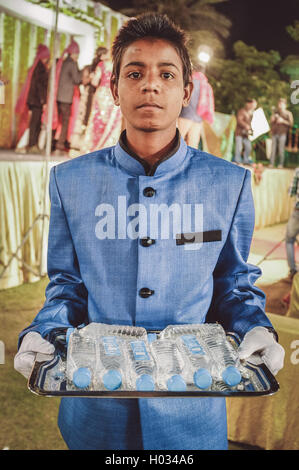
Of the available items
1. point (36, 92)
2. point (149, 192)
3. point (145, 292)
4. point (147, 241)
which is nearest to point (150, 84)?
point (149, 192)

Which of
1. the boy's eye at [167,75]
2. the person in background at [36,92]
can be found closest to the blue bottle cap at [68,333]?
the boy's eye at [167,75]

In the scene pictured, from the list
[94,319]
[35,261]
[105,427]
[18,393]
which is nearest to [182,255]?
[94,319]

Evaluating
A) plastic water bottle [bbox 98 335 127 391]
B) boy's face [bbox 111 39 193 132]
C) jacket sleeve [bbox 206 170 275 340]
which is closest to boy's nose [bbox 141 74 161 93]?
boy's face [bbox 111 39 193 132]

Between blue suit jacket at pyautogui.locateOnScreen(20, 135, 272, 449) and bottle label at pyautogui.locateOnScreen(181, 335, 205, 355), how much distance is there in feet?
0.33

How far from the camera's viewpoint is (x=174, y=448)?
104 centimetres

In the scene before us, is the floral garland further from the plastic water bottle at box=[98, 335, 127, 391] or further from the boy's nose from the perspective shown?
the plastic water bottle at box=[98, 335, 127, 391]

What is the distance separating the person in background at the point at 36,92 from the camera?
2.90 meters

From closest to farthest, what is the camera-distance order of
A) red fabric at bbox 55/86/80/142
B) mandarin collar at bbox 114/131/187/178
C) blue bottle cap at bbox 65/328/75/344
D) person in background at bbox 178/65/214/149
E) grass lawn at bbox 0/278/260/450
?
blue bottle cap at bbox 65/328/75/344 < mandarin collar at bbox 114/131/187/178 < person in background at bbox 178/65/214/149 < grass lawn at bbox 0/278/260/450 < red fabric at bbox 55/86/80/142

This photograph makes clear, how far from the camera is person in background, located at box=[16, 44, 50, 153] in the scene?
2.90m

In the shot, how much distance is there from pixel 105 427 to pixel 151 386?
33 cm

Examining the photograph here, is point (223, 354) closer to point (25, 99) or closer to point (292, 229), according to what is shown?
point (292, 229)

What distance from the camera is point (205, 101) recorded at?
167 cm

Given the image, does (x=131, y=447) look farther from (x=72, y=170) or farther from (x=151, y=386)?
(x=72, y=170)
